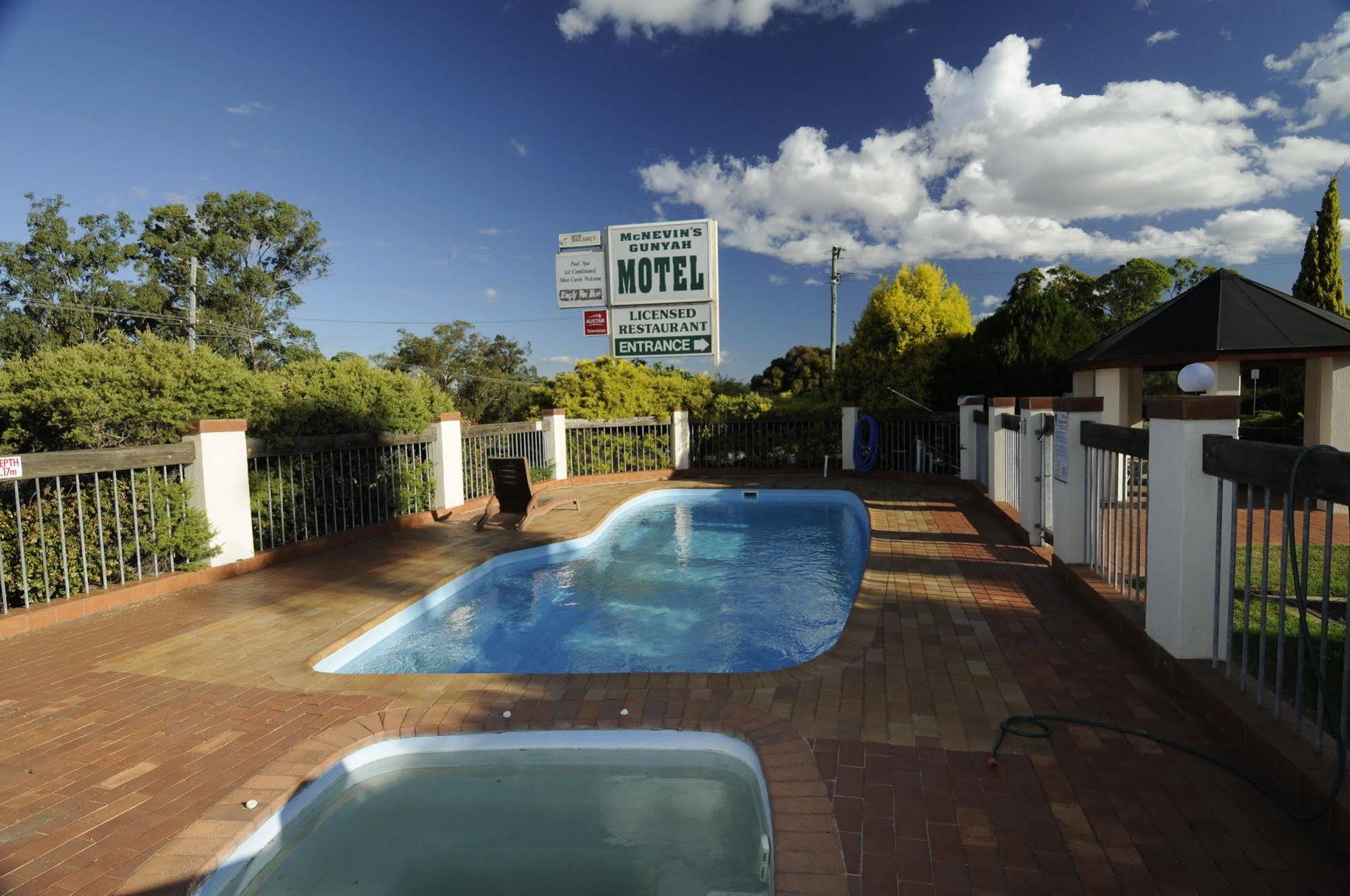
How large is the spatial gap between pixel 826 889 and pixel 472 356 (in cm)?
4647

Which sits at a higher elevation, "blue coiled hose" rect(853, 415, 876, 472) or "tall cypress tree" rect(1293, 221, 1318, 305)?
"tall cypress tree" rect(1293, 221, 1318, 305)

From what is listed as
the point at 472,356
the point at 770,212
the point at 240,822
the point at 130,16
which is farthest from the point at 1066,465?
the point at 472,356

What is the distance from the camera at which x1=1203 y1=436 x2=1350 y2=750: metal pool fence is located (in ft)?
6.79

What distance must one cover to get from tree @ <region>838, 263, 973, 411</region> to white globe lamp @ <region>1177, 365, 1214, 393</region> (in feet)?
36.8

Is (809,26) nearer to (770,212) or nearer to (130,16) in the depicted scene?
(770,212)

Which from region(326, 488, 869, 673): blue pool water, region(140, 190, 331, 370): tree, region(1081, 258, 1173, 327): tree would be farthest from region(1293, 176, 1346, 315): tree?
region(140, 190, 331, 370): tree

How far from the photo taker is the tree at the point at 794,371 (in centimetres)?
3934

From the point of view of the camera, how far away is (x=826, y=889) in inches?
75.2

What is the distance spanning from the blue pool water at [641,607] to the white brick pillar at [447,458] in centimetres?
234

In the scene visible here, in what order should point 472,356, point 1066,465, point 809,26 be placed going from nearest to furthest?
point 1066,465 → point 809,26 → point 472,356

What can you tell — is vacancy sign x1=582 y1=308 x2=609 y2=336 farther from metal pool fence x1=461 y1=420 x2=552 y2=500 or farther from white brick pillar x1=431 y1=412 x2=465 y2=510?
white brick pillar x1=431 y1=412 x2=465 y2=510

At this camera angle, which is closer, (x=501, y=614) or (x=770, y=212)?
(x=501, y=614)

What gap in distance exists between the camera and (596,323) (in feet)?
40.1

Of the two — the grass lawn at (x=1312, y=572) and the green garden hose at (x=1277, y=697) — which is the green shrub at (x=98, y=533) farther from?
the grass lawn at (x=1312, y=572)
